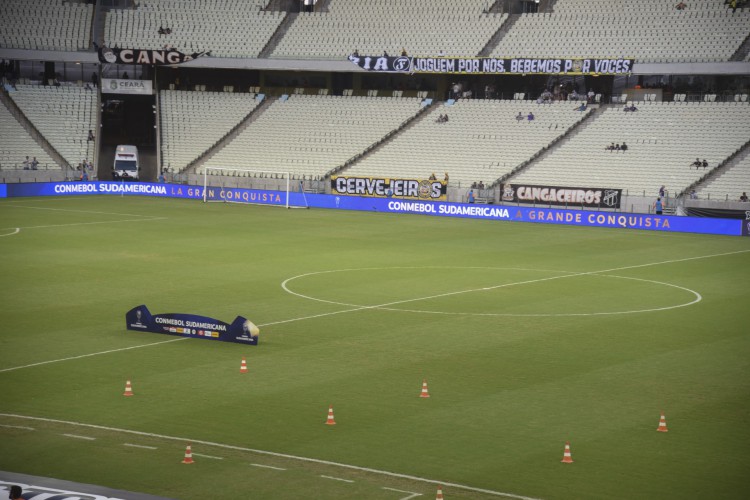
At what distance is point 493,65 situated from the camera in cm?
8219

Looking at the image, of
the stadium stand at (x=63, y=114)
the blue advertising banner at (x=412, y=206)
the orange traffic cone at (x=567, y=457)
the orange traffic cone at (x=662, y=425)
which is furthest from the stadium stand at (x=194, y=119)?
the orange traffic cone at (x=567, y=457)

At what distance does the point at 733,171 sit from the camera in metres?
69.1

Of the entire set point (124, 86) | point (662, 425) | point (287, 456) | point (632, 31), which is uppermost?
point (632, 31)

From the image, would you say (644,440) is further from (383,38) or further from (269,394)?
(383,38)

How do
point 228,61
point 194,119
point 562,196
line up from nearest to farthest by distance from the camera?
point 562,196 < point 228,61 < point 194,119

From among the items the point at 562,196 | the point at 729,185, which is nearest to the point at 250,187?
the point at 562,196

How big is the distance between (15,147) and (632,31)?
158 ft

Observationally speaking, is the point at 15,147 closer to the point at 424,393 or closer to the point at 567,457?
the point at 424,393

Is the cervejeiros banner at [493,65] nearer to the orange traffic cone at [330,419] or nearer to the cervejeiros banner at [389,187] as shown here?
the cervejeiros banner at [389,187]

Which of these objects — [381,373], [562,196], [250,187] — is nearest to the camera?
[381,373]

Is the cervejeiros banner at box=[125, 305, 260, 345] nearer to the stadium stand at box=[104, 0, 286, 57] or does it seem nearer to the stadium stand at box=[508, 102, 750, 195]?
the stadium stand at box=[508, 102, 750, 195]

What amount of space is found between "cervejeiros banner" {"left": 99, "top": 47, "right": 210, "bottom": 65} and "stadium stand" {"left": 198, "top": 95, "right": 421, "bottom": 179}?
27.3 ft

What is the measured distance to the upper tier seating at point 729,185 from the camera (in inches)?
2625

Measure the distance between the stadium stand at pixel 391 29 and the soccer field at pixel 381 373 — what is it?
4157 cm
